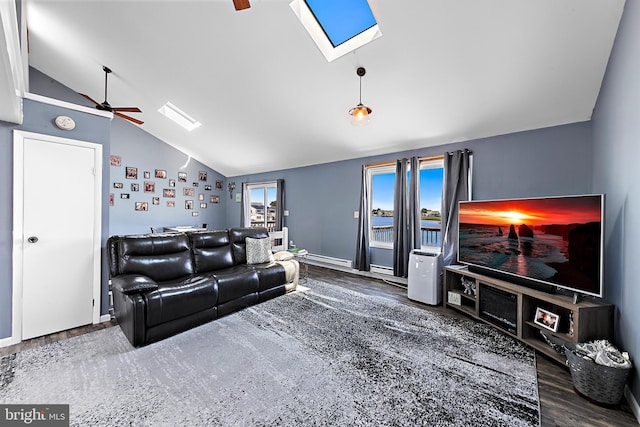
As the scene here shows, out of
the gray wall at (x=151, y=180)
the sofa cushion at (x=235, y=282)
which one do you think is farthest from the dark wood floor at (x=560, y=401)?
the gray wall at (x=151, y=180)

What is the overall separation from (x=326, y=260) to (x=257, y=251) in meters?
2.14

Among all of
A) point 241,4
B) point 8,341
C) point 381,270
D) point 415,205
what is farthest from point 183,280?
point 415,205

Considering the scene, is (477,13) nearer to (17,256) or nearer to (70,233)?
(70,233)

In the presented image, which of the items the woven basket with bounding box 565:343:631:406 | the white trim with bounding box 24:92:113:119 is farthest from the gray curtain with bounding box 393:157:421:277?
the white trim with bounding box 24:92:113:119

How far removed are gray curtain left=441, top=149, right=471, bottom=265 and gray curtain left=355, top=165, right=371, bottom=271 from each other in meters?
1.38

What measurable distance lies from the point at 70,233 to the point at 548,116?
17.8 ft

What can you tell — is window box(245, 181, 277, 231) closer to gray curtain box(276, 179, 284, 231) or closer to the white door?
gray curtain box(276, 179, 284, 231)

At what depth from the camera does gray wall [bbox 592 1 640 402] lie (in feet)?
5.48

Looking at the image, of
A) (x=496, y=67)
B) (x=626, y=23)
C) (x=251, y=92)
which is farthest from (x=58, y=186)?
(x=626, y=23)

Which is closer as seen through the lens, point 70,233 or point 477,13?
point 477,13

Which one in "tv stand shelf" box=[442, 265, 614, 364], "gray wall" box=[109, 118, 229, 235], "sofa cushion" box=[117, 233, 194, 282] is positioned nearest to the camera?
"tv stand shelf" box=[442, 265, 614, 364]

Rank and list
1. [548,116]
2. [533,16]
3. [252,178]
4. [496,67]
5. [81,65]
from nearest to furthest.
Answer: [533,16]
[496,67]
[548,116]
[81,65]
[252,178]

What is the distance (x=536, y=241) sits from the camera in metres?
2.52

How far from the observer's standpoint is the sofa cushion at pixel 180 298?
239cm
